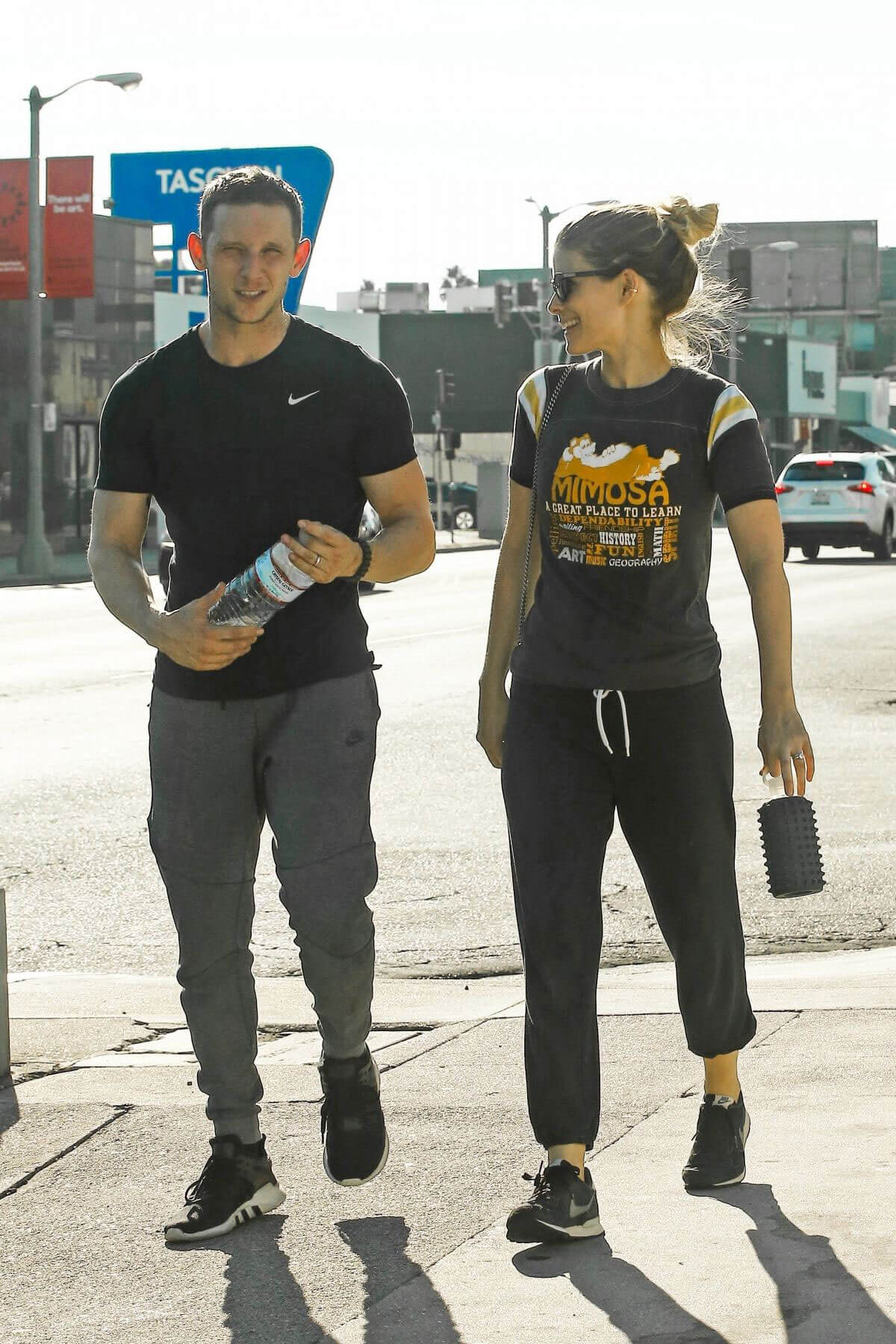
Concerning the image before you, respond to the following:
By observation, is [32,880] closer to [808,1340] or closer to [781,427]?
[808,1340]

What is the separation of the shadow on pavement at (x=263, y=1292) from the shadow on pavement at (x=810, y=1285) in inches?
28.8

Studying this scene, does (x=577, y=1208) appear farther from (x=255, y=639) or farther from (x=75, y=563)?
(x=75, y=563)

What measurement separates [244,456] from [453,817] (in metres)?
5.55

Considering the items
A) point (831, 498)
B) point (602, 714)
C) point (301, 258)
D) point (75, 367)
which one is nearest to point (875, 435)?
point (75, 367)

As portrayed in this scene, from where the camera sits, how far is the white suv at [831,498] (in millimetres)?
32094

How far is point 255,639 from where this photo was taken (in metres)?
3.78

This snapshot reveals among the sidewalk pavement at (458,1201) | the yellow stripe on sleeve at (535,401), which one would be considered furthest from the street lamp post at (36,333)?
the yellow stripe on sleeve at (535,401)

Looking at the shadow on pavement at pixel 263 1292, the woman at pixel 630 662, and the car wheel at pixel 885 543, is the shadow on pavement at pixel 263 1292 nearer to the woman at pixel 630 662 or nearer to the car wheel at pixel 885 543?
the woman at pixel 630 662

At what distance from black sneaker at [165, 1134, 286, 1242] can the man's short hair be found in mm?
1706

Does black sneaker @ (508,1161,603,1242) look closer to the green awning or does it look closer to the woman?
the woman

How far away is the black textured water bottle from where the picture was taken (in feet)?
13.0

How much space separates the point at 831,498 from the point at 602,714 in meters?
28.9

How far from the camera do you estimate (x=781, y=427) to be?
79.7 metres

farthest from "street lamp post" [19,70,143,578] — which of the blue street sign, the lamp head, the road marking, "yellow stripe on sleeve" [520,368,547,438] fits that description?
"yellow stripe on sleeve" [520,368,547,438]
